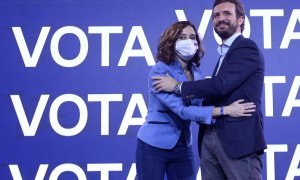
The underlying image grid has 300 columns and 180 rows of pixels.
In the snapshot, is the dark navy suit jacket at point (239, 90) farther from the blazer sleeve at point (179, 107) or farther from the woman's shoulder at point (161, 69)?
the woman's shoulder at point (161, 69)

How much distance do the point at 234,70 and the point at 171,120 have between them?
1.39 feet

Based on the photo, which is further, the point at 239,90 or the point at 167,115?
the point at 167,115

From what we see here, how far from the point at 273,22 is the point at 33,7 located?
5.33 feet

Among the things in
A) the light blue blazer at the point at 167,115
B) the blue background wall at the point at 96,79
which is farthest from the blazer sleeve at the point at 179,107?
the blue background wall at the point at 96,79

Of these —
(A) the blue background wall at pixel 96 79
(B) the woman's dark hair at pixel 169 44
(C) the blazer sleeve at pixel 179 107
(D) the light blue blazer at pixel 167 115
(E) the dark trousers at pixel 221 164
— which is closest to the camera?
(E) the dark trousers at pixel 221 164

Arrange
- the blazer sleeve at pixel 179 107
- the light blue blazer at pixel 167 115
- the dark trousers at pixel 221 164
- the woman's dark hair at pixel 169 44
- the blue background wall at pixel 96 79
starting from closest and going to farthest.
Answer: the dark trousers at pixel 221 164, the blazer sleeve at pixel 179 107, the light blue blazer at pixel 167 115, the woman's dark hair at pixel 169 44, the blue background wall at pixel 96 79

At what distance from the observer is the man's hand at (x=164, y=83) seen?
2131 mm

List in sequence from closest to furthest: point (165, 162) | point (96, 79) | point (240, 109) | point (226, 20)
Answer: point (240, 109), point (226, 20), point (165, 162), point (96, 79)

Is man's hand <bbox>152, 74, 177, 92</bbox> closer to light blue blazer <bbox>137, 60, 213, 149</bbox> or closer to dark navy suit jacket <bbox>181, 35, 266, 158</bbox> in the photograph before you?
light blue blazer <bbox>137, 60, 213, 149</bbox>

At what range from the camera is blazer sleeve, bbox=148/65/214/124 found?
6.59 ft

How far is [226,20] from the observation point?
6.75 feet

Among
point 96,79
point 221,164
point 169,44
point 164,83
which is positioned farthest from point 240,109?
point 96,79

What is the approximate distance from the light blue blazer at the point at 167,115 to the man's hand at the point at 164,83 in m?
0.03

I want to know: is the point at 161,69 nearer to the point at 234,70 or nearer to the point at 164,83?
the point at 164,83
